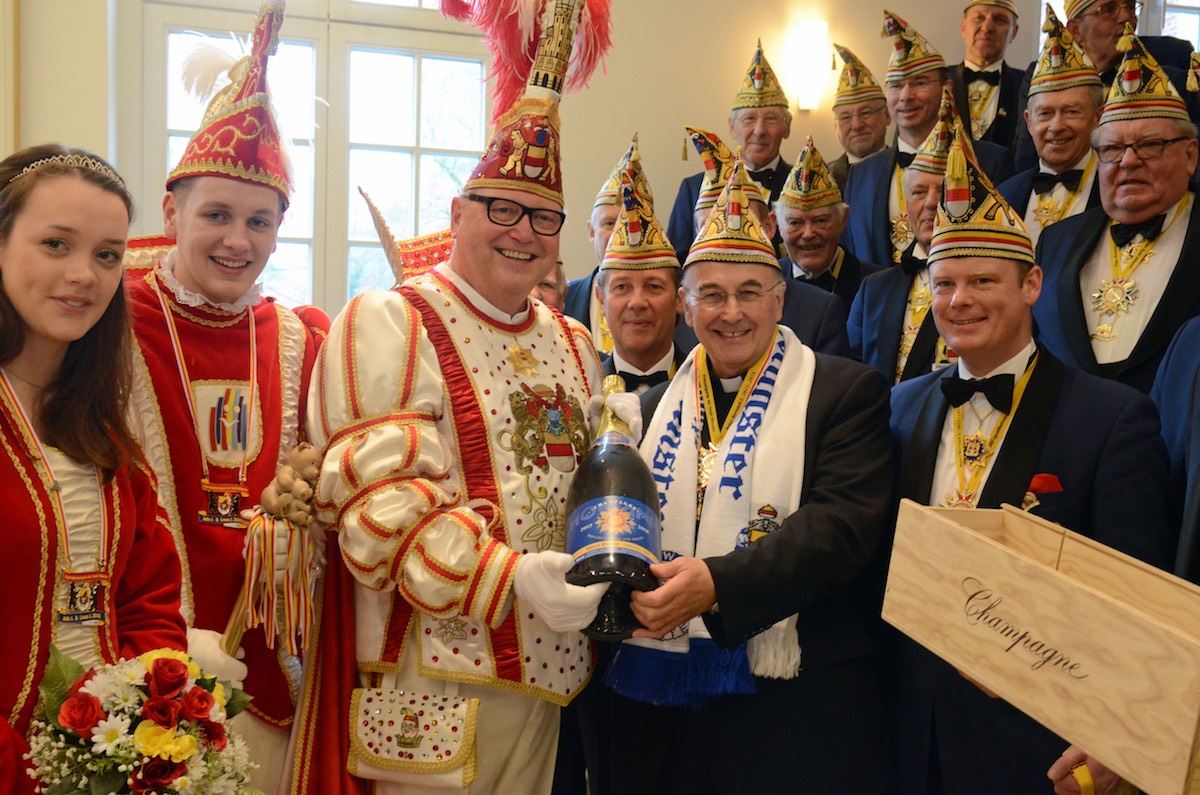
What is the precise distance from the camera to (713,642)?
247cm

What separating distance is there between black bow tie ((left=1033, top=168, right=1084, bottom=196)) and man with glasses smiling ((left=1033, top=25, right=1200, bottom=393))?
730mm

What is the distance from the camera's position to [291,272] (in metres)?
6.39

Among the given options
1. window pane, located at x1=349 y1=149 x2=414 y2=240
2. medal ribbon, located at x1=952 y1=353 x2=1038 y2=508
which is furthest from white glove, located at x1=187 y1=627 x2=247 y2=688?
window pane, located at x1=349 y1=149 x2=414 y2=240

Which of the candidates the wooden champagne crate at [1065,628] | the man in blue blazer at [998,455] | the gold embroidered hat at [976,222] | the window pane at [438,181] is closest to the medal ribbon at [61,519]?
the wooden champagne crate at [1065,628]

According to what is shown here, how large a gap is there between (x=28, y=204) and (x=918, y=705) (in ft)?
6.78

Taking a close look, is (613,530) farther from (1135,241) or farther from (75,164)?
(1135,241)

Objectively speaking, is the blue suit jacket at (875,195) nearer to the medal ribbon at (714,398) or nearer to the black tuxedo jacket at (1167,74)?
the black tuxedo jacket at (1167,74)

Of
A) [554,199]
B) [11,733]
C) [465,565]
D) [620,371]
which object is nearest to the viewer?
[11,733]

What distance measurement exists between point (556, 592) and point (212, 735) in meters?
0.66

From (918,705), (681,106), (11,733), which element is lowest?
(918,705)

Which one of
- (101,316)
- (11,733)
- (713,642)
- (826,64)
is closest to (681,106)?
(826,64)

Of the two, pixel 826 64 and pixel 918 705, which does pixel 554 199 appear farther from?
pixel 826 64

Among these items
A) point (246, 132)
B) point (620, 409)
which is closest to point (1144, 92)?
point (620, 409)

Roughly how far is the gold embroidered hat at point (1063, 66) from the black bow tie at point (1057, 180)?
1.09 ft
